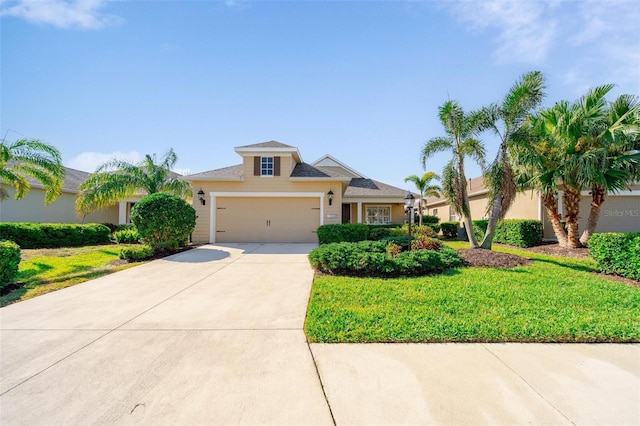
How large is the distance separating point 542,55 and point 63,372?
12.0 meters

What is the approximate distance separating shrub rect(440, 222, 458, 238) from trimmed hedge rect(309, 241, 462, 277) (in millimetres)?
12315

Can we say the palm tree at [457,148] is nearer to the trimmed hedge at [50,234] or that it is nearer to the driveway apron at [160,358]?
the driveway apron at [160,358]

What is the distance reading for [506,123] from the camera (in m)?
8.64

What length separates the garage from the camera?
42.7 ft

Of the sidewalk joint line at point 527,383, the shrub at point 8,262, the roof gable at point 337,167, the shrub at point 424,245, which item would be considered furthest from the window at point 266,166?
the sidewalk joint line at point 527,383

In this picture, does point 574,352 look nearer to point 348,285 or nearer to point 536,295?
point 536,295

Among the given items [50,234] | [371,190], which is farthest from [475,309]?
[50,234]

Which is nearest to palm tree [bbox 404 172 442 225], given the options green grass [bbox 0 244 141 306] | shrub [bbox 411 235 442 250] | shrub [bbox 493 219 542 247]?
shrub [bbox 493 219 542 247]

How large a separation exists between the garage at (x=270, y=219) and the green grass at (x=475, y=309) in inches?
265

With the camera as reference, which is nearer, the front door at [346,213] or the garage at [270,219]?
the garage at [270,219]

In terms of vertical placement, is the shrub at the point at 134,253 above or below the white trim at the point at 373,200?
below

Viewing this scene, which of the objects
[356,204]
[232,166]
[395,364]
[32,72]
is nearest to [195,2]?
[32,72]

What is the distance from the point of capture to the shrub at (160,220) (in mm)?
9570

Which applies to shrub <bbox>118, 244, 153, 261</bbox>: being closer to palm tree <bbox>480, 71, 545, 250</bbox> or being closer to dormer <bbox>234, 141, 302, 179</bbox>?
dormer <bbox>234, 141, 302, 179</bbox>
